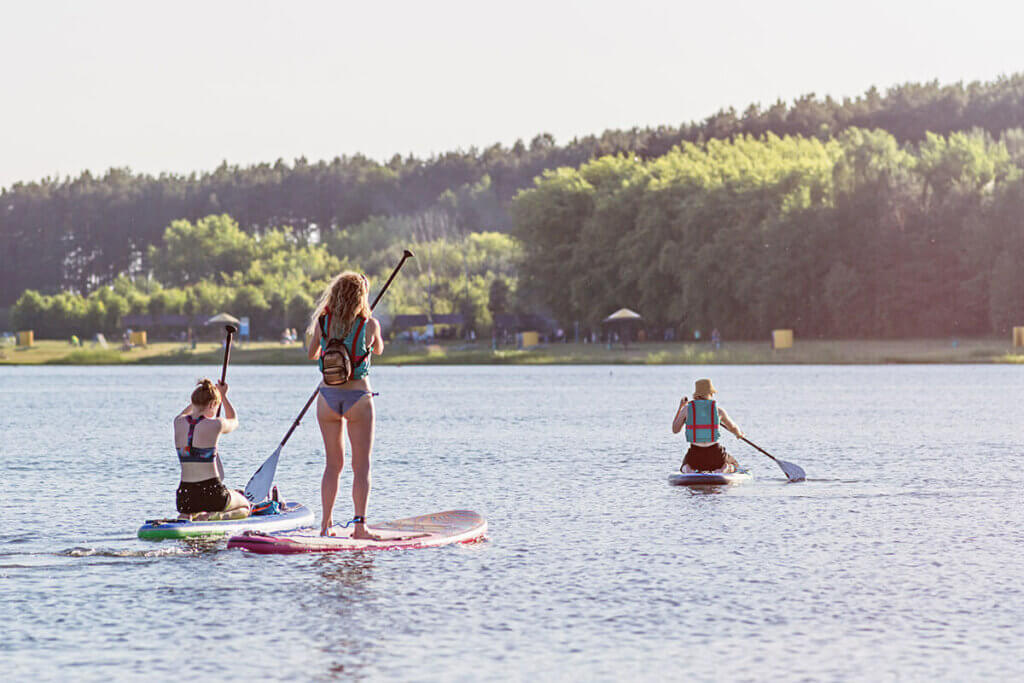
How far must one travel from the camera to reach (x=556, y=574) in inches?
559

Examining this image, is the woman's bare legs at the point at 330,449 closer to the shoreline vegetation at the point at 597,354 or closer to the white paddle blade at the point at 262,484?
the white paddle blade at the point at 262,484

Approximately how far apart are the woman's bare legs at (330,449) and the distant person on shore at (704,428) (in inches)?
241

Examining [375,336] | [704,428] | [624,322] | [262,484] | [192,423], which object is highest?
[624,322]

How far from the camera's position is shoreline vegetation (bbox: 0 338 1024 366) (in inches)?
3285

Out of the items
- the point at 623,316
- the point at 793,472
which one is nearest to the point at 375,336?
the point at 793,472

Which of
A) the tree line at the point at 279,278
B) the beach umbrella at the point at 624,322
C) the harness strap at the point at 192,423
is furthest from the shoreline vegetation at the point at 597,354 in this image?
the harness strap at the point at 192,423

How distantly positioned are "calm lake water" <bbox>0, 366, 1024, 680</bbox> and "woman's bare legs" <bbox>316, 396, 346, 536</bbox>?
20.5 inches

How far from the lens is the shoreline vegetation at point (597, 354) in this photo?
3285 inches

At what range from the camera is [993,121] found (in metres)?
144

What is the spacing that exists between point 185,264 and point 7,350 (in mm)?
49034

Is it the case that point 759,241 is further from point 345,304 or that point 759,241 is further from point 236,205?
point 236,205

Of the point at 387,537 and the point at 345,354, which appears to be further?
the point at 387,537

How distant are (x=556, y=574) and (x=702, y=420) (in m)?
6.69

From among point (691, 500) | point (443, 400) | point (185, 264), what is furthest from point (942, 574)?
point (185, 264)
